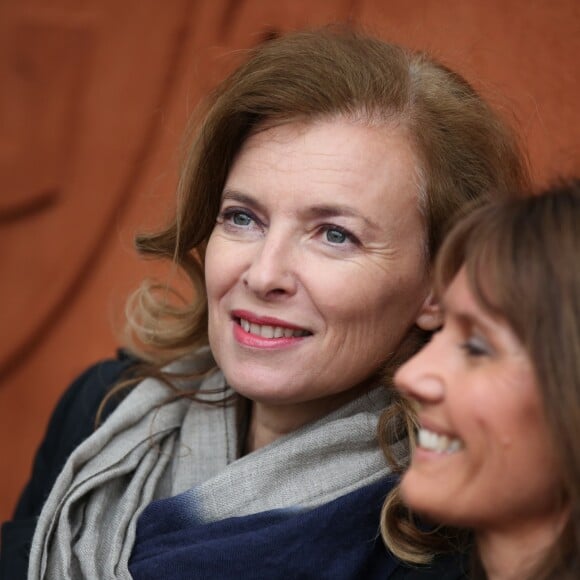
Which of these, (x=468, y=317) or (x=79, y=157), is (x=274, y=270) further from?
(x=79, y=157)

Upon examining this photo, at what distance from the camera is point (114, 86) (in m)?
3.13

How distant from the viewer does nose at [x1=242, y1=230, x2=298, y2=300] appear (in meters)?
1.83

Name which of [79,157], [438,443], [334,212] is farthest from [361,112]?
[79,157]

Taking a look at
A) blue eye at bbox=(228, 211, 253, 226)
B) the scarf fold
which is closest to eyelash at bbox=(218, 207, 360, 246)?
blue eye at bbox=(228, 211, 253, 226)

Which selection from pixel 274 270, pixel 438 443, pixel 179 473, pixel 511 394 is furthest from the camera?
pixel 179 473

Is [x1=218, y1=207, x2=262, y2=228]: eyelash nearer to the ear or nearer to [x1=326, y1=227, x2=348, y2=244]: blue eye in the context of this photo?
[x1=326, y1=227, x2=348, y2=244]: blue eye

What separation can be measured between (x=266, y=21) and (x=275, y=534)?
60.5 inches

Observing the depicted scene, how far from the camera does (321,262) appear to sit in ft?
6.11

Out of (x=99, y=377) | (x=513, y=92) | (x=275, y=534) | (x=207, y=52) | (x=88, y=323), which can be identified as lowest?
(x=88, y=323)

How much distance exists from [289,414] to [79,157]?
144 centimetres

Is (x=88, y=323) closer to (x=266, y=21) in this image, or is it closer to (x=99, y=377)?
(x=99, y=377)

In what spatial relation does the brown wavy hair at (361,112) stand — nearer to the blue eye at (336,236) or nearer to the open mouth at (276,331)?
the blue eye at (336,236)

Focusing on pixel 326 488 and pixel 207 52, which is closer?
pixel 326 488

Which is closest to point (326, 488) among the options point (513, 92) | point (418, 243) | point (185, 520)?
point (185, 520)
